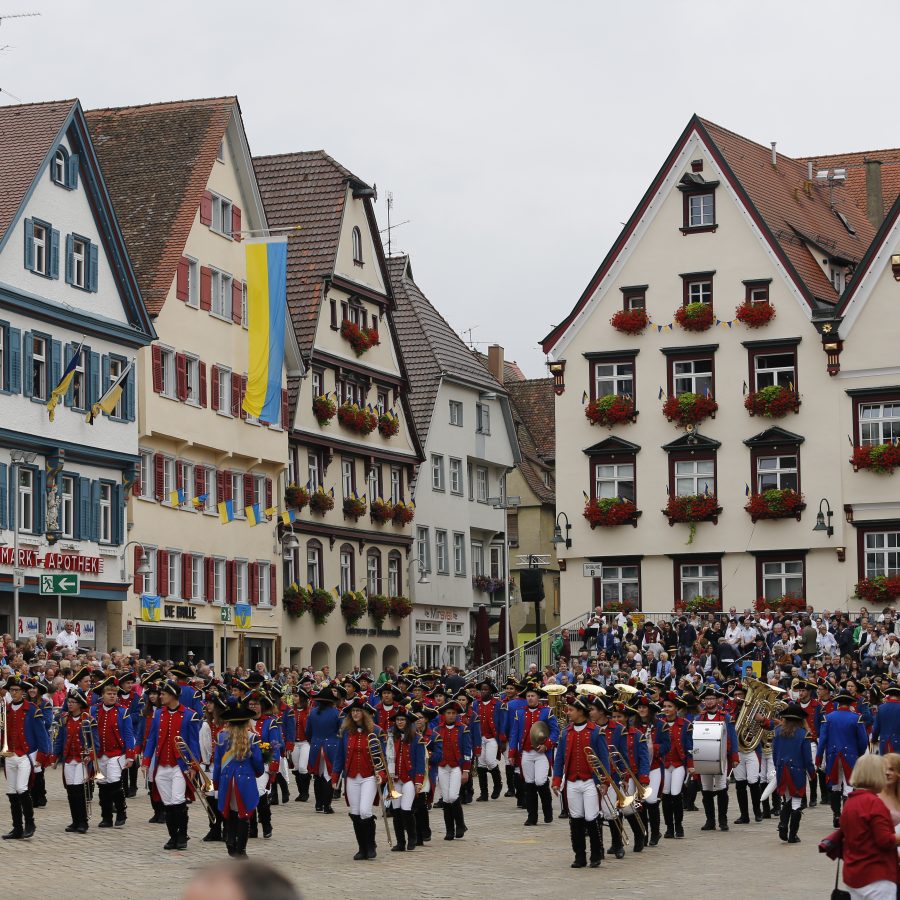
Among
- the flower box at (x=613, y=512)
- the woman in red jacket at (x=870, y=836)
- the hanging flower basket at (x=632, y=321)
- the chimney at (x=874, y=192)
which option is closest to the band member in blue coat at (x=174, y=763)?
the woman in red jacket at (x=870, y=836)

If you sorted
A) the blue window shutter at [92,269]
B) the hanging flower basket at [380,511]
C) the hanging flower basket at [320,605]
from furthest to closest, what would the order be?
the hanging flower basket at [380,511], the hanging flower basket at [320,605], the blue window shutter at [92,269]

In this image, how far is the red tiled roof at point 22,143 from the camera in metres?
41.6

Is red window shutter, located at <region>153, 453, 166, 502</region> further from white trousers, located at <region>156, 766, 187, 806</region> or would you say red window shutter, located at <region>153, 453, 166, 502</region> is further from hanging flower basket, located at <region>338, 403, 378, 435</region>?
white trousers, located at <region>156, 766, 187, 806</region>

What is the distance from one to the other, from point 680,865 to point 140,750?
6.68 metres

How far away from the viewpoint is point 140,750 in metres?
23.2

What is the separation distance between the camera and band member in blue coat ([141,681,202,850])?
2131cm

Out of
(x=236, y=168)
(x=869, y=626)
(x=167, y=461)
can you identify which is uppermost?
(x=236, y=168)

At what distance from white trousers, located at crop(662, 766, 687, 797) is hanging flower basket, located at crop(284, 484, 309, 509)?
3052cm

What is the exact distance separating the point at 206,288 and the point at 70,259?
6340 mm

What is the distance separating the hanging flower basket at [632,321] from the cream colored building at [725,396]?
0.31 metres

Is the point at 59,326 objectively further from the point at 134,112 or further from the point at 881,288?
the point at 881,288

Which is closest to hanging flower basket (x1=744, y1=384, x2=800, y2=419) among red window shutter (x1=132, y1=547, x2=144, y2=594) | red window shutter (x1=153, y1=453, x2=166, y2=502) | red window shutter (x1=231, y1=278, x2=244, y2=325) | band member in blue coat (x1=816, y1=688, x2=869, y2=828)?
red window shutter (x1=231, y1=278, x2=244, y2=325)

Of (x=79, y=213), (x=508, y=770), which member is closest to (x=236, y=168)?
(x=79, y=213)

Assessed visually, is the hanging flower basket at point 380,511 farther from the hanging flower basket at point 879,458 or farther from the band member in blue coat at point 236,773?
the band member in blue coat at point 236,773
